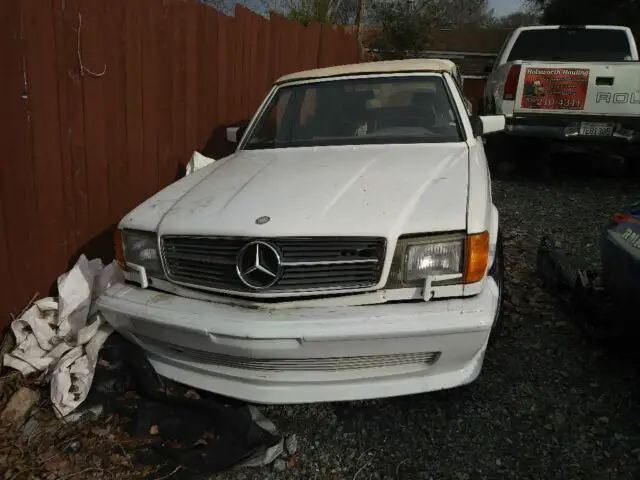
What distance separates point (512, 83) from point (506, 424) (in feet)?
15.5

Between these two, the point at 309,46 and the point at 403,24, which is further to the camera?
the point at 403,24

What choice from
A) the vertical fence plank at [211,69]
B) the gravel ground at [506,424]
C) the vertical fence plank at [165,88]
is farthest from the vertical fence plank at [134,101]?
the gravel ground at [506,424]

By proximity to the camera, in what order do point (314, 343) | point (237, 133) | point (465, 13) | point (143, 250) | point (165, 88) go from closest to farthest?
1. point (314, 343)
2. point (143, 250)
3. point (237, 133)
4. point (165, 88)
5. point (465, 13)

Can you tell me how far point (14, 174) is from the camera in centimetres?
318

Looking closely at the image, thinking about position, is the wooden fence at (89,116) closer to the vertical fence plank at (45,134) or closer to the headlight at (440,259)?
the vertical fence plank at (45,134)

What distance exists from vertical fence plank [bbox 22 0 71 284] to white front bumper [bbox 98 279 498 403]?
3.17ft

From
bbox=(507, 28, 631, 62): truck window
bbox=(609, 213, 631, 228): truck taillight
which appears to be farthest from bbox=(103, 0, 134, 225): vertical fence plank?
bbox=(507, 28, 631, 62): truck window

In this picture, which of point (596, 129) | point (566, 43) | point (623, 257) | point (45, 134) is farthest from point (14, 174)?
point (566, 43)

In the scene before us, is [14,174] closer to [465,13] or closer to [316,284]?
[316,284]

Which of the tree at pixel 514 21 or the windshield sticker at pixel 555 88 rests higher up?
the tree at pixel 514 21

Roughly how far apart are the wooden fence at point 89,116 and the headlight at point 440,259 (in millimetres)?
2195

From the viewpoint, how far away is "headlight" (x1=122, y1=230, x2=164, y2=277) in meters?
2.76

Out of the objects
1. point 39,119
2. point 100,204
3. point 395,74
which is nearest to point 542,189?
point 395,74

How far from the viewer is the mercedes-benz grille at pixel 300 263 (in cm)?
241
